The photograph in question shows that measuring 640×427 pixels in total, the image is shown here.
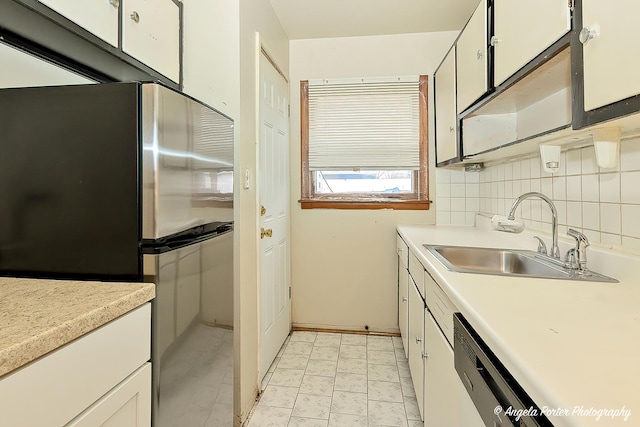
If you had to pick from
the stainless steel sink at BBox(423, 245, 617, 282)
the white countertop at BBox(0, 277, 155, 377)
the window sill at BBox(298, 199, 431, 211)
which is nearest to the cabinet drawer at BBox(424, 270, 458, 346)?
the stainless steel sink at BBox(423, 245, 617, 282)

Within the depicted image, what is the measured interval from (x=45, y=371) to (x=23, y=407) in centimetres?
6

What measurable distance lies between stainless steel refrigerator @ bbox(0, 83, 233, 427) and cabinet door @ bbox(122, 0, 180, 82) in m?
0.40

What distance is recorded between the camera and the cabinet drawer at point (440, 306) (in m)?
1.04

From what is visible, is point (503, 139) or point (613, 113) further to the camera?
point (503, 139)

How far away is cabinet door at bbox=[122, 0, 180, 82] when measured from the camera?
1223mm

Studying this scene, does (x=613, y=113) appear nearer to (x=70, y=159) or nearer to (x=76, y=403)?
(x=76, y=403)

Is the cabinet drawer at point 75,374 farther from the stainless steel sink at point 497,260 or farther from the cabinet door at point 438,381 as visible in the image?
the stainless steel sink at point 497,260

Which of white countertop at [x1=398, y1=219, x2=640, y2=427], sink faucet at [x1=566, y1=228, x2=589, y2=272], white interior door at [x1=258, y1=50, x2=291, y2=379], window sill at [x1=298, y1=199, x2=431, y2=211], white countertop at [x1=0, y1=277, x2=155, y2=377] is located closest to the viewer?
white countertop at [x1=398, y1=219, x2=640, y2=427]

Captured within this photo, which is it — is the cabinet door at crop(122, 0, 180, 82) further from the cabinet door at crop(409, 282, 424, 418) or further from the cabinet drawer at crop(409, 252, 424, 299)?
the cabinet door at crop(409, 282, 424, 418)

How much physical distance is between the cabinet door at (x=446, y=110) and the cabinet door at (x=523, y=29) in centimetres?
67

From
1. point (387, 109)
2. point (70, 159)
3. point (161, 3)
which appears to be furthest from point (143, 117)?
point (387, 109)

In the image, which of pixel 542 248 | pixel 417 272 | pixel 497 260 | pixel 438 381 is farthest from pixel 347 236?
pixel 438 381

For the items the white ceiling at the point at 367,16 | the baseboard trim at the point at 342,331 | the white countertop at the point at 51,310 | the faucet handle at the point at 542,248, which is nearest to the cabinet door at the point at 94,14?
the white countertop at the point at 51,310

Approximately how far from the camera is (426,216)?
2684 mm
